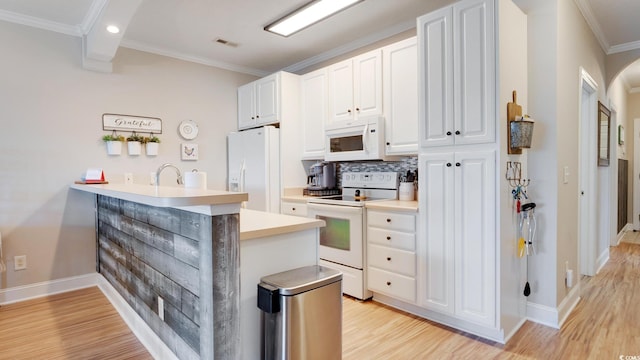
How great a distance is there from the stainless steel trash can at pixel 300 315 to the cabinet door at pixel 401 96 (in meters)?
1.70

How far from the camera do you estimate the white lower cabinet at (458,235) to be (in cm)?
223

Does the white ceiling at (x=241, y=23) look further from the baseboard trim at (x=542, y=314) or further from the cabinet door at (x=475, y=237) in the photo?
the baseboard trim at (x=542, y=314)

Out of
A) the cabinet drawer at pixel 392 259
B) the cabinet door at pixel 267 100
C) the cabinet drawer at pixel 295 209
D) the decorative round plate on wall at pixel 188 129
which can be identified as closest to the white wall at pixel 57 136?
the decorative round plate on wall at pixel 188 129

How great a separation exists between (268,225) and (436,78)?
5.45 feet

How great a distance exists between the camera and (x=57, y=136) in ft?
10.6

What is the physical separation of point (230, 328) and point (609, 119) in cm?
509

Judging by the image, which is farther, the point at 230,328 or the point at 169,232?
the point at 169,232

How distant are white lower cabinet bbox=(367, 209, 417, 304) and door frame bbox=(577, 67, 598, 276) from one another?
6.54 ft

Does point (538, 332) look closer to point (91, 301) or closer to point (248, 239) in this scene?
point (248, 239)

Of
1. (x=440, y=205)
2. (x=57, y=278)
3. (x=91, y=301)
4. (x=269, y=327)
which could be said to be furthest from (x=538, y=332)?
(x=57, y=278)

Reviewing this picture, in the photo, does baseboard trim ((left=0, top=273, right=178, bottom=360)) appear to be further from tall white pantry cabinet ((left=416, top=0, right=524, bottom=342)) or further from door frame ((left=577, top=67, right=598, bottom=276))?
door frame ((left=577, top=67, right=598, bottom=276))

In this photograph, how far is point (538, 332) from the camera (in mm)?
2414

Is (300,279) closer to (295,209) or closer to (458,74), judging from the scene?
(458,74)

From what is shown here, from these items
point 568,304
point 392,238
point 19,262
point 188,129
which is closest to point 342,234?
point 392,238
